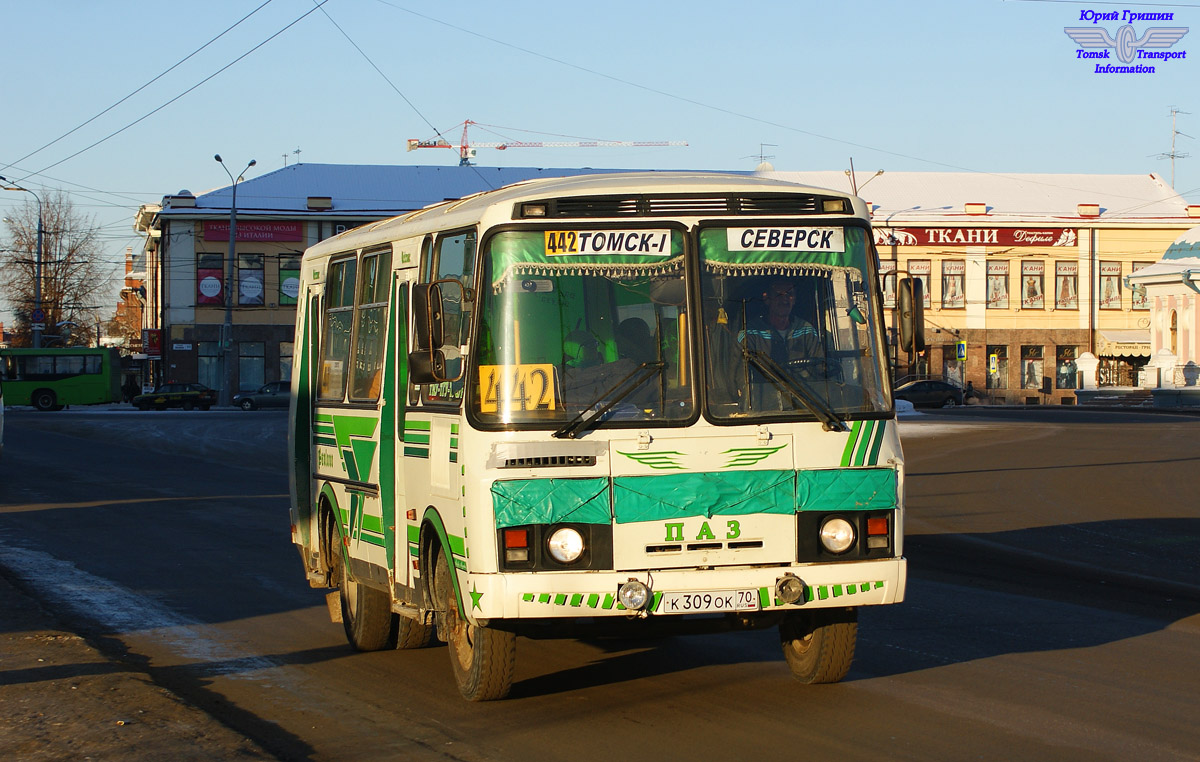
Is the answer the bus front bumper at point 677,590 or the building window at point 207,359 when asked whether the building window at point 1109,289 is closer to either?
the building window at point 207,359

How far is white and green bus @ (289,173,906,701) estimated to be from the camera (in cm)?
661

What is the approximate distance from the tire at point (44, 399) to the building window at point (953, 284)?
44.5 metres

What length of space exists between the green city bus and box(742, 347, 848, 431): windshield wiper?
61314 millimetres

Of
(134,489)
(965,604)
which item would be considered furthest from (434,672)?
(134,489)

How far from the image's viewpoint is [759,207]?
713 cm

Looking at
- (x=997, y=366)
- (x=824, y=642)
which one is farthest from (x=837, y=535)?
(x=997, y=366)

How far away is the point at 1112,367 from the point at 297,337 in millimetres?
70847

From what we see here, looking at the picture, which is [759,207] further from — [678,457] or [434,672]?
[434,672]

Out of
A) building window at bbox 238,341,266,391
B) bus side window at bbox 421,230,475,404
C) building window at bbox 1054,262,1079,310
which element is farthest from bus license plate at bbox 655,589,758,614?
building window at bbox 1054,262,1079,310

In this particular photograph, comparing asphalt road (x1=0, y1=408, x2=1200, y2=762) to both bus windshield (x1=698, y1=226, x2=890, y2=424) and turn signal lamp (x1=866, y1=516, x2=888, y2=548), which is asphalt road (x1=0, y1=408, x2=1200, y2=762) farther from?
bus windshield (x1=698, y1=226, x2=890, y2=424)

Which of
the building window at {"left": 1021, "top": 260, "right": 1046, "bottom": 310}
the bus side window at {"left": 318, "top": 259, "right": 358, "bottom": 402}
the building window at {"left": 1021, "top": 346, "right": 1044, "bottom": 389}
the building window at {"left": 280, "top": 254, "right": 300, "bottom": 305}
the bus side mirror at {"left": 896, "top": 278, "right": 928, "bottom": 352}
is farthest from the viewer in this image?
the building window at {"left": 1021, "top": 260, "right": 1046, "bottom": 310}

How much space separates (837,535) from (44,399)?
6289cm

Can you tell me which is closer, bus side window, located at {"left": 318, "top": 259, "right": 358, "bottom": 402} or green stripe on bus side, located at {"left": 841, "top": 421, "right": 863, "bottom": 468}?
green stripe on bus side, located at {"left": 841, "top": 421, "right": 863, "bottom": 468}

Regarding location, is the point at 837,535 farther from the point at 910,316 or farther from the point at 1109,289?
the point at 1109,289
